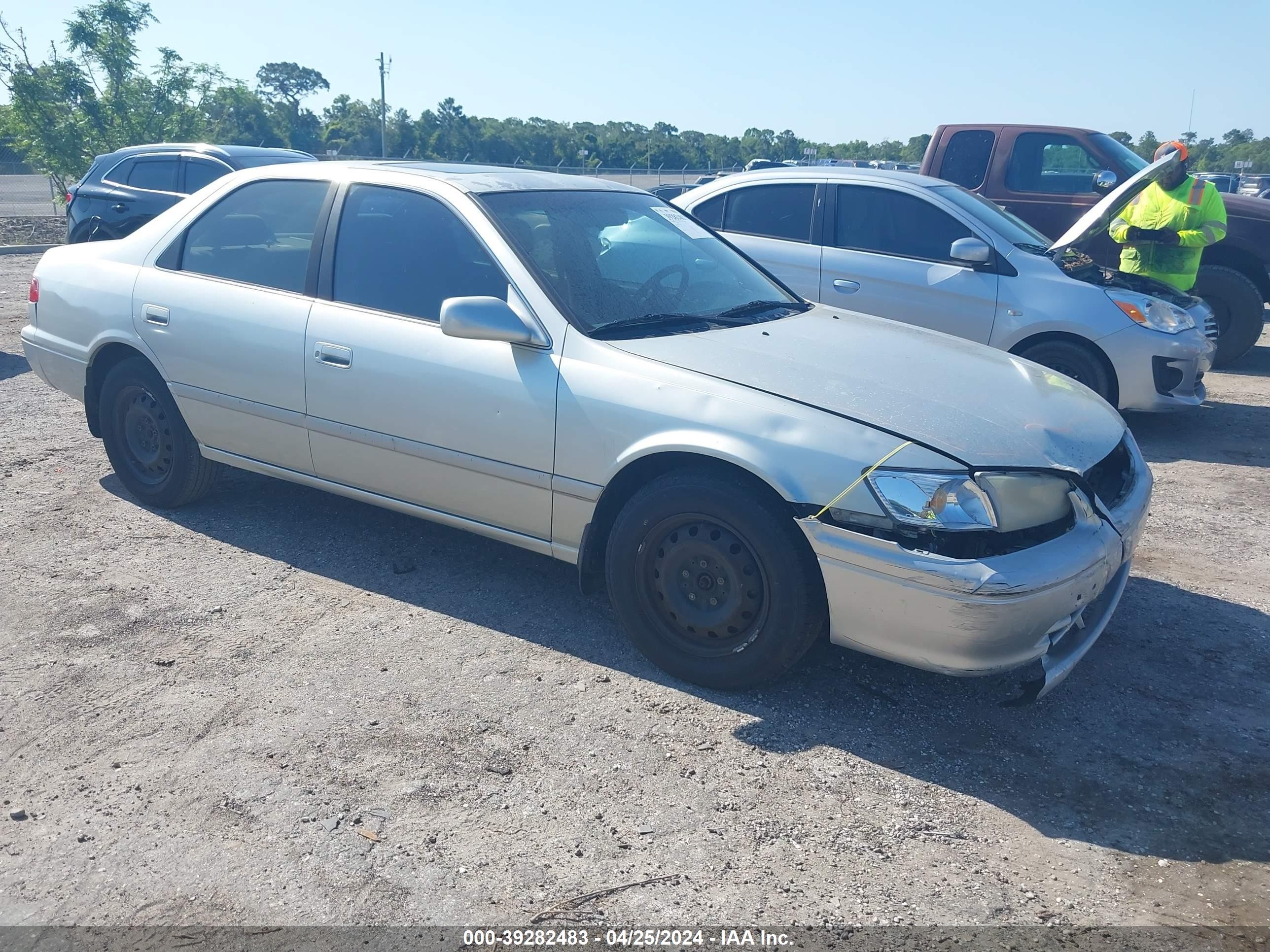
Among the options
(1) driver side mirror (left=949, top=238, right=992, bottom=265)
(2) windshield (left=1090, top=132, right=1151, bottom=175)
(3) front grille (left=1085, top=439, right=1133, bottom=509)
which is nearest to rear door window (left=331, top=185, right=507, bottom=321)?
(3) front grille (left=1085, top=439, right=1133, bottom=509)

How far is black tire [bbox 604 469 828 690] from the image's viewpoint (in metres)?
3.21

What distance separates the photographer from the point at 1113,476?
3.65m

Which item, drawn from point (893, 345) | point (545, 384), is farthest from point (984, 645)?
point (545, 384)

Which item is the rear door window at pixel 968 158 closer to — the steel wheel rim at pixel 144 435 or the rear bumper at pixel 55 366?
the steel wheel rim at pixel 144 435

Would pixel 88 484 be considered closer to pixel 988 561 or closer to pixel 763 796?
pixel 763 796

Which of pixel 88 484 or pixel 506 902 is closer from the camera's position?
pixel 506 902

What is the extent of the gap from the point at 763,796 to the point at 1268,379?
7.95 metres

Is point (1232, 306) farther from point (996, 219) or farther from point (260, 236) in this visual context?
point (260, 236)

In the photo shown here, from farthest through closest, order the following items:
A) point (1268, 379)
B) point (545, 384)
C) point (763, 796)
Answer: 1. point (1268, 379)
2. point (545, 384)
3. point (763, 796)

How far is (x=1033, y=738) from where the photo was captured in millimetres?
3266

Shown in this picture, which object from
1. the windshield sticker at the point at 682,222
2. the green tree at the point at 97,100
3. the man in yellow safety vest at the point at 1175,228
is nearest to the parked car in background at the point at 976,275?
the man in yellow safety vest at the point at 1175,228

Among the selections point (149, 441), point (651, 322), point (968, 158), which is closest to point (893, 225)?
point (968, 158)

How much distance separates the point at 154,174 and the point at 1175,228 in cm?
1024

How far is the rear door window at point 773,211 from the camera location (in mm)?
7273
